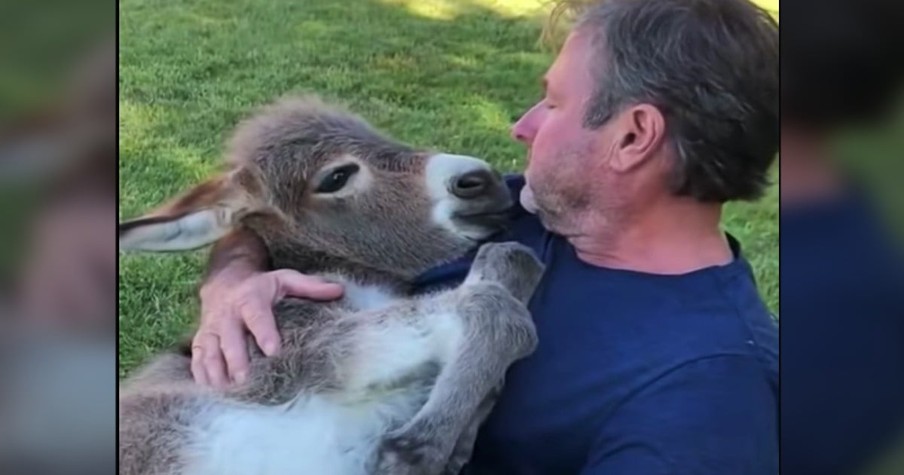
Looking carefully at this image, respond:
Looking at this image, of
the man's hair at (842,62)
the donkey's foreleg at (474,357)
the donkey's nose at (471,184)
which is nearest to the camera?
the donkey's foreleg at (474,357)

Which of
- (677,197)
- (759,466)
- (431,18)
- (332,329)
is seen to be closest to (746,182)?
(677,197)

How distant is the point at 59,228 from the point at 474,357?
923 mm

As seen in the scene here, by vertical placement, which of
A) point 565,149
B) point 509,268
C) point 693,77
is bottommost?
point 509,268

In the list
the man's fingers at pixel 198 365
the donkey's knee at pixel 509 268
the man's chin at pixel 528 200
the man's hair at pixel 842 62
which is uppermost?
the man's hair at pixel 842 62

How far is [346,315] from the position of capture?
248 cm

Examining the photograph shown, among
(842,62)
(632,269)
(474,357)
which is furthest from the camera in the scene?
(842,62)

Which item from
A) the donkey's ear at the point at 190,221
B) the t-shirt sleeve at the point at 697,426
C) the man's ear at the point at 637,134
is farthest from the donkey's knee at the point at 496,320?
the donkey's ear at the point at 190,221

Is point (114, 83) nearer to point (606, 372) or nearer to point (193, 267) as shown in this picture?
point (193, 267)

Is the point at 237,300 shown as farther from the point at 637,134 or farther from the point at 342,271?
the point at 637,134

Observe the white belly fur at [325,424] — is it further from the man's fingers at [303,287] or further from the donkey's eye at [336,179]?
the donkey's eye at [336,179]

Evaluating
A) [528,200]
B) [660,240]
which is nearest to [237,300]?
[528,200]

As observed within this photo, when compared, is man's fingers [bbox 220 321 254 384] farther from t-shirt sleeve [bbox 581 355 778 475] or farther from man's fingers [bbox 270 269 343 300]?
t-shirt sleeve [bbox 581 355 778 475]

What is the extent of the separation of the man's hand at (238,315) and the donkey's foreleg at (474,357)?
0.29m

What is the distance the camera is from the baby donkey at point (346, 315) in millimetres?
2428
